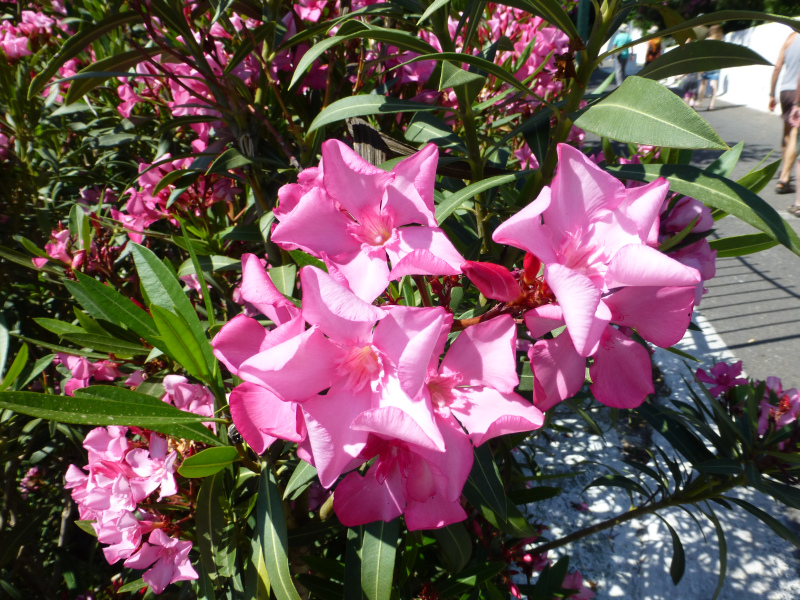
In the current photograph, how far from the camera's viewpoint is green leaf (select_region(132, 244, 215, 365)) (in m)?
0.78

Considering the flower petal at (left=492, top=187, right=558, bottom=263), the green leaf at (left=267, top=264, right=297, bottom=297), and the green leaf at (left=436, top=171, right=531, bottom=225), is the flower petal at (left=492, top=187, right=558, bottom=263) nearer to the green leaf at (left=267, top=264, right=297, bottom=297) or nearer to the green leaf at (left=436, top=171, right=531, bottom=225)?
the green leaf at (left=436, top=171, right=531, bottom=225)

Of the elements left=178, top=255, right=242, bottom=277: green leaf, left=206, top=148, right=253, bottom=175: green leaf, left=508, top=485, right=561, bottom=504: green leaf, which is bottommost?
left=508, top=485, right=561, bottom=504: green leaf

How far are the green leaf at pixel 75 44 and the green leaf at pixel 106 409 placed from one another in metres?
0.77

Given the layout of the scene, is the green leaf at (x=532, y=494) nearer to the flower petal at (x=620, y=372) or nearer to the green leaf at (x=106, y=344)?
the flower petal at (x=620, y=372)

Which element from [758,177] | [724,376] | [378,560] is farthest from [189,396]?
[724,376]

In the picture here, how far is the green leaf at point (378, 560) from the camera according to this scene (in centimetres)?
74

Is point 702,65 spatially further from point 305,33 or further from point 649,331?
point 305,33

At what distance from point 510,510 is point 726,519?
2.31 metres

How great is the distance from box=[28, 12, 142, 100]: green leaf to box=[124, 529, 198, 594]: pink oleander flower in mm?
907

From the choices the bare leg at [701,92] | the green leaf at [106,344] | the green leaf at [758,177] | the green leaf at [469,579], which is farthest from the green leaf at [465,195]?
the bare leg at [701,92]

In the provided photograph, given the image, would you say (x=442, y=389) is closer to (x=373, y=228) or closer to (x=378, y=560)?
(x=373, y=228)

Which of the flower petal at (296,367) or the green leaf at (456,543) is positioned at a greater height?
the flower petal at (296,367)

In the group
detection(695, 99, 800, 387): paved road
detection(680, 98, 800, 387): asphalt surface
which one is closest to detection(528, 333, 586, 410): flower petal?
detection(680, 98, 800, 387): asphalt surface

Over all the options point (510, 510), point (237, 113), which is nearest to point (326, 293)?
point (510, 510)
